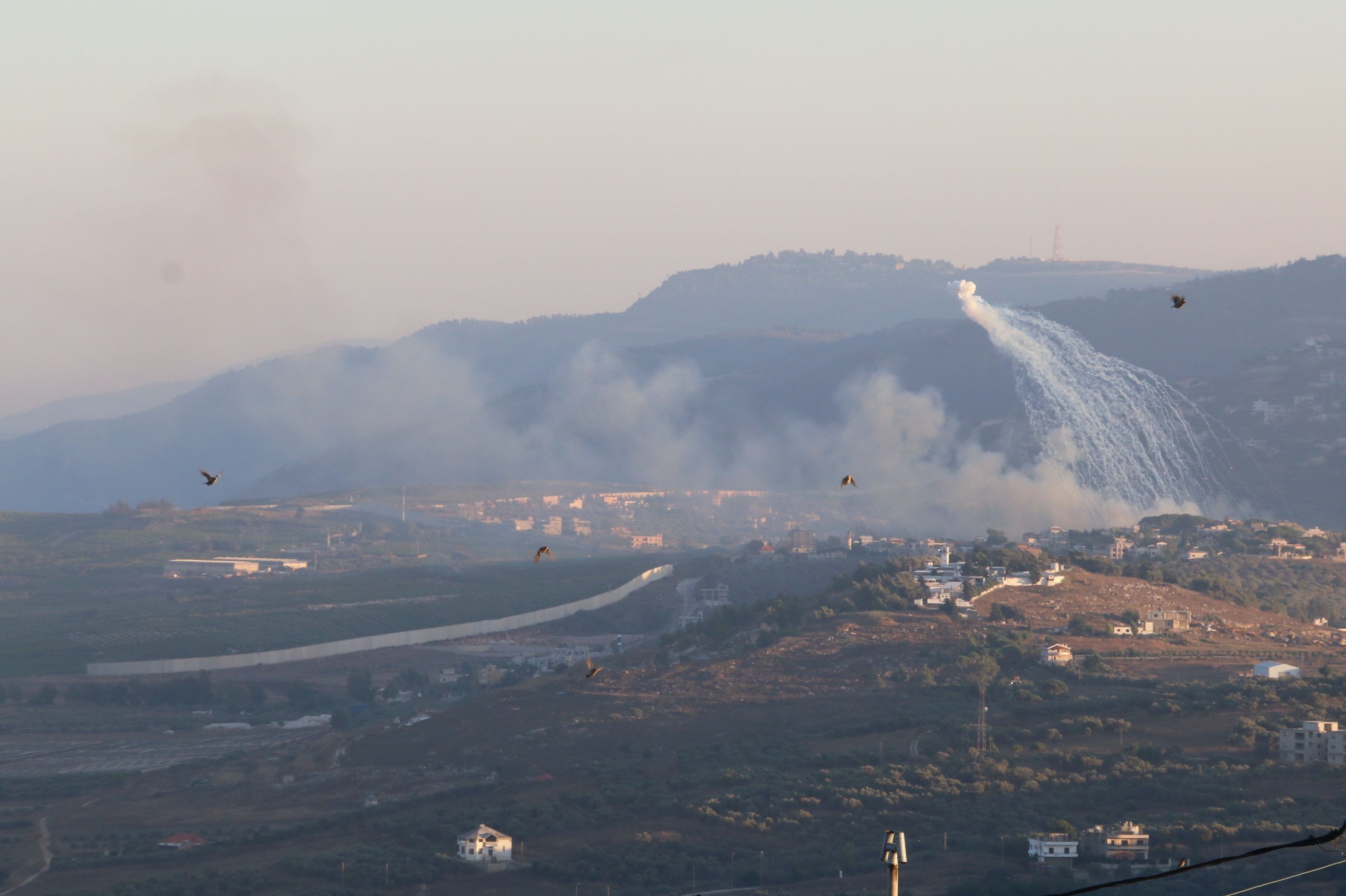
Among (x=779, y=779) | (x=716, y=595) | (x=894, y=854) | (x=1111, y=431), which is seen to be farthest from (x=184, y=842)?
(x=1111, y=431)

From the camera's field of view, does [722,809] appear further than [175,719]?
No

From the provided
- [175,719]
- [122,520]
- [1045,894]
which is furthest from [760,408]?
[1045,894]

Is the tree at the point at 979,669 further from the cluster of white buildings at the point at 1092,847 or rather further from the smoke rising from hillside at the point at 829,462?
the smoke rising from hillside at the point at 829,462

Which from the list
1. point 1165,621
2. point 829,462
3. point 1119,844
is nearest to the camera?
point 1119,844

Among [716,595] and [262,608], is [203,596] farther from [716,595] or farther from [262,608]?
[716,595]

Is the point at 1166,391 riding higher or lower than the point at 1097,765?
higher

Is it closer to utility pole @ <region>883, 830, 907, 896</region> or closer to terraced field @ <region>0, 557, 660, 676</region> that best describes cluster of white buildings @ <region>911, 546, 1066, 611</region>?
terraced field @ <region>0, 557, 660, 676</region>

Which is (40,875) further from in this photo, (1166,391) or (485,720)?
(1166,391)
